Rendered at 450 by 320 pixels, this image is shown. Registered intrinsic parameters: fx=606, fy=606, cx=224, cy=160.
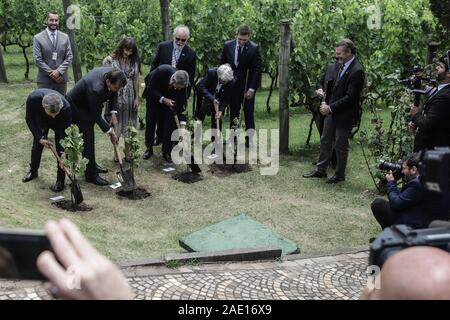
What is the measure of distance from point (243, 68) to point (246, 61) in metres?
0.12

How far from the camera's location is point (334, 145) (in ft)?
→ 27.4

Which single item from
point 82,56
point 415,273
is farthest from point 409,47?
point 415,273

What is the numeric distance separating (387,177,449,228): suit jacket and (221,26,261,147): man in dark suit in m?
4.50

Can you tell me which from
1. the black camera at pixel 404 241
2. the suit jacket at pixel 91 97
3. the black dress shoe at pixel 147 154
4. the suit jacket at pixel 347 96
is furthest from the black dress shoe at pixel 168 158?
the black camera at pixel 404 241

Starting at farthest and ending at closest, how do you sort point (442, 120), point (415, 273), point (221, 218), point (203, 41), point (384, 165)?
point (203, 41) → point (221, 218) → point (442, 120) → point (384, 165) → point (415, 273)

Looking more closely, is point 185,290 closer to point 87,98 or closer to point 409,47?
point 87,98

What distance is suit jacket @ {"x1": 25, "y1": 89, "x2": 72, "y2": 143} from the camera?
708 cm

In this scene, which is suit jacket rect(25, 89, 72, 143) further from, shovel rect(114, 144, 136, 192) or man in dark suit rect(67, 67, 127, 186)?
shovel rect(114, 144, 136, 192)

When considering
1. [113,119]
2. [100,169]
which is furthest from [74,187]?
[113,119]

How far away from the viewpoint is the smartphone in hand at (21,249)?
3.63ft

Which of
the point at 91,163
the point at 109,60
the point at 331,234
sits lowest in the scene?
the point at 331,234

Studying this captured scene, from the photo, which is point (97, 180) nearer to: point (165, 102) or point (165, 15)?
point (165, 102)

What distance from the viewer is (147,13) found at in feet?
52.6

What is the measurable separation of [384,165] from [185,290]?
7.04 feet
